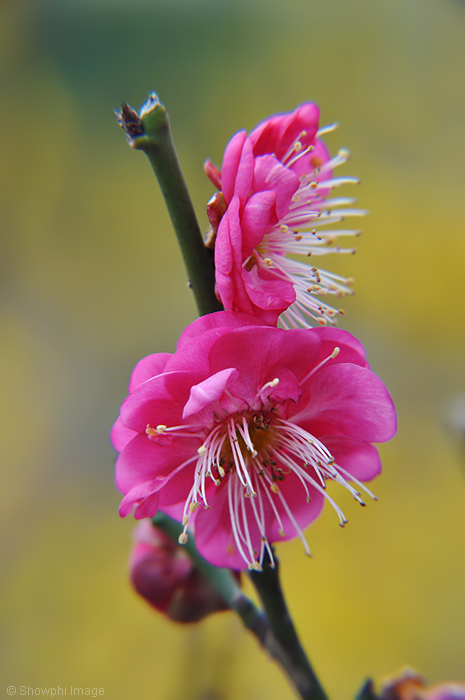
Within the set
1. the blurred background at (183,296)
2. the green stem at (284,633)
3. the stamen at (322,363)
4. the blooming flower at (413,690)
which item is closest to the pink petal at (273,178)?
the stamen at (322,363)

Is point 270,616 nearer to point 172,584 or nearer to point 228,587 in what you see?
point 228,587

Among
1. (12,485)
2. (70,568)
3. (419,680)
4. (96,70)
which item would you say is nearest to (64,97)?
(96,70)

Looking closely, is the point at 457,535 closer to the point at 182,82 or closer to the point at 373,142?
the point at 373,142

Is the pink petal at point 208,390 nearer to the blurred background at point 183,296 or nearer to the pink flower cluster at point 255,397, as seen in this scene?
the pink flower cluster at point 255,397

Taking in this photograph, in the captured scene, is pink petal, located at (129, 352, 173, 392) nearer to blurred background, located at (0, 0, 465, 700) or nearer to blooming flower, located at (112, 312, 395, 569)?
blooming flower, located at (112, 312, 395, 569)

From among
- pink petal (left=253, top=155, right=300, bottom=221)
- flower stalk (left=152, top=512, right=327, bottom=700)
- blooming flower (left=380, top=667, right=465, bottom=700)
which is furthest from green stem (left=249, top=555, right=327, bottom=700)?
pink petal (left=253, top=155, right=300, bottom=221)

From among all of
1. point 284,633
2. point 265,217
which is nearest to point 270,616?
point 284,633

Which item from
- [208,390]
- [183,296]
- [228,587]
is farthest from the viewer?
[183,296]
